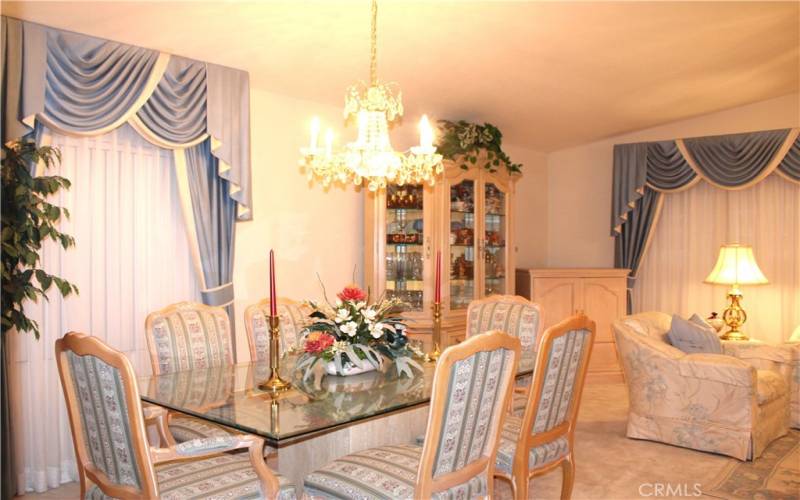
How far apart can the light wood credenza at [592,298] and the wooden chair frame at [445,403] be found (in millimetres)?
3896

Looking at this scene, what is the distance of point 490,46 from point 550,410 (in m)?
2.26

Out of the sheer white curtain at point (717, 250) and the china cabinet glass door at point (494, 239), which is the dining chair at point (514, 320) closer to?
the china cabinet glass door at point (494, 239)

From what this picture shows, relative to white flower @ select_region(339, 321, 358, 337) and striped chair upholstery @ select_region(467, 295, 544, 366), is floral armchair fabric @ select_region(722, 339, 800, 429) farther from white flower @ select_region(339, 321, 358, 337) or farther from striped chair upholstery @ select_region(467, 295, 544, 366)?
white flower @ select_region(339, 321, 358, 337)

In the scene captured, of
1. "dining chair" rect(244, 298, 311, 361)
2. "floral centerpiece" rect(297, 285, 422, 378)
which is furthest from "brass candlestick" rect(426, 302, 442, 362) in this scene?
"dining chair" rect(244, 298, 311, 361)

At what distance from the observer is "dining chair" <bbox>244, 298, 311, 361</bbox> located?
11.2ft

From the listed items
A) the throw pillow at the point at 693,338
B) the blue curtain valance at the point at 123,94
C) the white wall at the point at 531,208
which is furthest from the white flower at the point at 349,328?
the white wall at the point at 531,208

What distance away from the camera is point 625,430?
4.57 meters

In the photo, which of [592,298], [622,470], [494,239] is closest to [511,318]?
[622,470]

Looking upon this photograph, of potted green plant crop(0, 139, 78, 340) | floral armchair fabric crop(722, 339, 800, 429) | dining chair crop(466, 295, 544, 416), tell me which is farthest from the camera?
floral armchair fabric crop(722, 339, 800, 429)

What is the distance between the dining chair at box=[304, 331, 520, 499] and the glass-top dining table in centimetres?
22

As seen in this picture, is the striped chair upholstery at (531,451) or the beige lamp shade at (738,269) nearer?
the striped chair upholstery at (531,451)

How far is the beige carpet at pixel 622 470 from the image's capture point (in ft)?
11.3

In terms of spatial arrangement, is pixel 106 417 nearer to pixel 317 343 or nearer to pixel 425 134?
pixel 317 343

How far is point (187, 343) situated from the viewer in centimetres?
312
